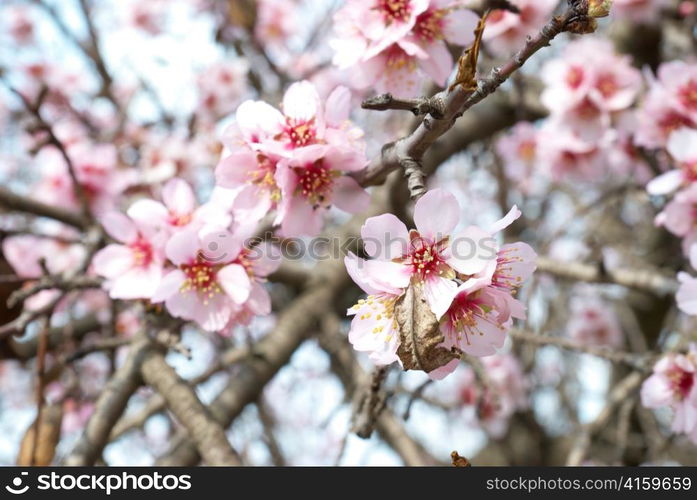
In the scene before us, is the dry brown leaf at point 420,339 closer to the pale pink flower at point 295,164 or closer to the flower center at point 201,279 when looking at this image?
the pale pink flower at point 295,164

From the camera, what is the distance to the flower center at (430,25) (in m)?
1.52

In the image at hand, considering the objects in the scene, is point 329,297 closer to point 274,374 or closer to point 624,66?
point 274,374

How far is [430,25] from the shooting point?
1527 mm

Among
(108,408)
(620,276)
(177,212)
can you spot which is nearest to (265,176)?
(177,212)

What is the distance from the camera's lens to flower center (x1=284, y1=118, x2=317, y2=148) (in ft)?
4.38

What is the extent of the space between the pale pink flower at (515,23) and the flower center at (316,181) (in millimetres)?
1149

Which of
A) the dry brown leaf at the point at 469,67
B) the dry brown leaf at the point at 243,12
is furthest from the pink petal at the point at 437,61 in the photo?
the dry brown leaf at the point at 243,12

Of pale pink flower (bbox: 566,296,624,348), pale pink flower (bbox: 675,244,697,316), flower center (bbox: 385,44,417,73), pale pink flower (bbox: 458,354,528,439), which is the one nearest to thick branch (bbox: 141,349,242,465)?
flower center (bbox: 385,44,417,73)

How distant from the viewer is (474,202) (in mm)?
5492

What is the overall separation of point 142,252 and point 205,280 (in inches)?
9.5

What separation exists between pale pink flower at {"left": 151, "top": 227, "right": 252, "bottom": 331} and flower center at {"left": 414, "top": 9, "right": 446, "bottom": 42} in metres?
0.65

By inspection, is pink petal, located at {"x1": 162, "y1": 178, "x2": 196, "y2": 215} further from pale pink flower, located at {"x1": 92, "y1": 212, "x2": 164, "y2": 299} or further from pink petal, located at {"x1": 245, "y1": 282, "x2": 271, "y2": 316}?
pink petal, located at {"x1": 245, "y1": 282, "x2": 271, "y2": 316}
